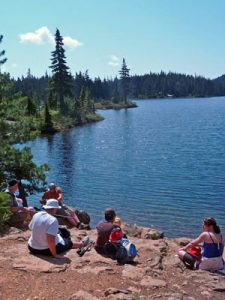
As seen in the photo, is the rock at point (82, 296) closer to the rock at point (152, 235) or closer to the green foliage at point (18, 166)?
the rock at point (152, 235)

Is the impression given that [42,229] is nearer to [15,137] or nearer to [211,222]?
[211,222]

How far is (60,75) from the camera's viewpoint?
7325 cm

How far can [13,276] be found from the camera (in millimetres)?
7547

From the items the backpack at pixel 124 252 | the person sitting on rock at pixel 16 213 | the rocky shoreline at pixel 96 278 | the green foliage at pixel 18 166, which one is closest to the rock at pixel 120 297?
the rocky shoreline at pixel 96 278

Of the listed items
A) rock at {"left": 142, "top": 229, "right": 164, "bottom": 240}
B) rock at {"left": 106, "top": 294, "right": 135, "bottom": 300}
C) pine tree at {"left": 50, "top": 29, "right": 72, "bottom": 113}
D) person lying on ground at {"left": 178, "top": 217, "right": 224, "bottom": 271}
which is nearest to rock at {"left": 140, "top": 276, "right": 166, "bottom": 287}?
rock at {"left": 106, "top": 294, "right": 135, "bottom": 300}

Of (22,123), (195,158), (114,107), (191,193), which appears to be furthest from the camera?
(114,107)

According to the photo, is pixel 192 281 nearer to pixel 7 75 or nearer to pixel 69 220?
pixel 69 220

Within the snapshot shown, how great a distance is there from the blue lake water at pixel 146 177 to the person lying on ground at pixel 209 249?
7.76 m

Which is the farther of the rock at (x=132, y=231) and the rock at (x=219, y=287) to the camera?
the rock at (x=132, y=231)

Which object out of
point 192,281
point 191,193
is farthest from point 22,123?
point 192,281

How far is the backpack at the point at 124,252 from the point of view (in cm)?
870

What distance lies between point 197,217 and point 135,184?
761cm

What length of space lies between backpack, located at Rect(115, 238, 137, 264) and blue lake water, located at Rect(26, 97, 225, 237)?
28.0ft

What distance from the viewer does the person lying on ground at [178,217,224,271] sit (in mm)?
9273
